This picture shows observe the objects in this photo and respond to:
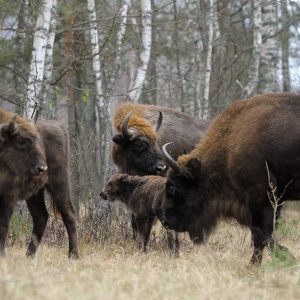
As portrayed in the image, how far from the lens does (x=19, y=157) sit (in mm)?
8750

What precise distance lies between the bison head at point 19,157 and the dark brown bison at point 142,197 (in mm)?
1869

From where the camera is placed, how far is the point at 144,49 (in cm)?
1602

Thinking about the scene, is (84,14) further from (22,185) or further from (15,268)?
(15,268)

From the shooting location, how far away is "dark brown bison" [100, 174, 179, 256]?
1004 centimetres

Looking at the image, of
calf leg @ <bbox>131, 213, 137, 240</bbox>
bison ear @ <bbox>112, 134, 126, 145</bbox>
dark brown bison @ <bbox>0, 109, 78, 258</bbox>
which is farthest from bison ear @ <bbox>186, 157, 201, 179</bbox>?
bison ear @ <bbox>112, 134, 126, 145</bbox>

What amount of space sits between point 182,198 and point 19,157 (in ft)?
6.60

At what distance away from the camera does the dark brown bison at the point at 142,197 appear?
10039 mm

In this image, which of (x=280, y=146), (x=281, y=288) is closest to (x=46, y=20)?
(x=280, y=146)

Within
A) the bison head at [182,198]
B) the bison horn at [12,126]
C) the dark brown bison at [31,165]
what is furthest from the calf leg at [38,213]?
the bison head at [182,198]

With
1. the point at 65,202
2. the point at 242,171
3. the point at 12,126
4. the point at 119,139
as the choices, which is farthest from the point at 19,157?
the point at 119,139

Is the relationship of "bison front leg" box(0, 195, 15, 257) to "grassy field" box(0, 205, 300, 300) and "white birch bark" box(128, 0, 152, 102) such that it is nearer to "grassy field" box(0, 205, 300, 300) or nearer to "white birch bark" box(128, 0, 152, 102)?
"grassy field" box(0, 205, 300, 300)

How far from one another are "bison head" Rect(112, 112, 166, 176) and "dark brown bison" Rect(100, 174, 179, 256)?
75 cm

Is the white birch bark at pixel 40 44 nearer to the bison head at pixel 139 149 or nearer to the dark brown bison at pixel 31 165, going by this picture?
the bison head at pixel 139 149

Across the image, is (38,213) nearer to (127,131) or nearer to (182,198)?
(182,198)
